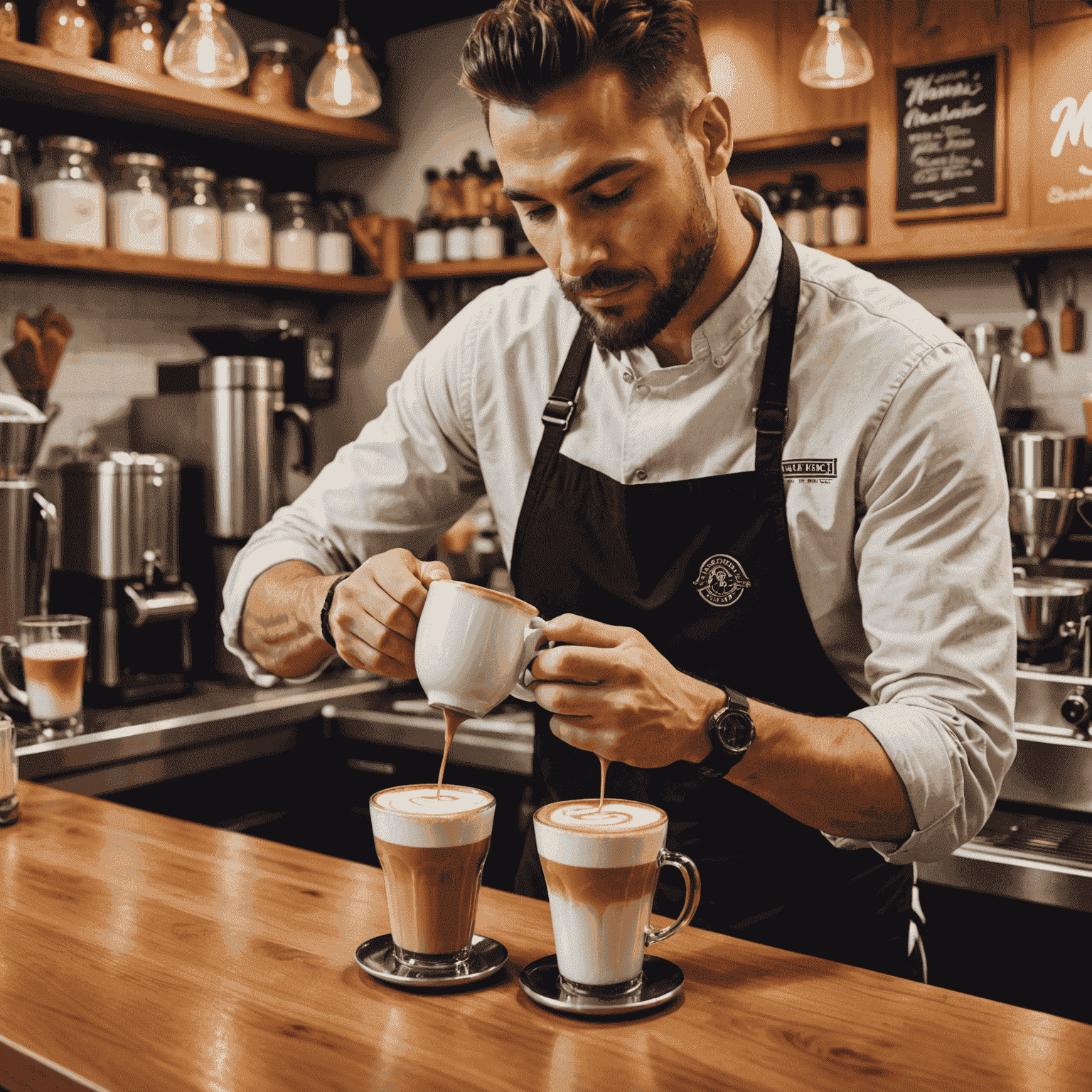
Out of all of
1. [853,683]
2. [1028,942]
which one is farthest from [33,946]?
[1028,942]

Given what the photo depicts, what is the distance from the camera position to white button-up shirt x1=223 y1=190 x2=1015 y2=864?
3.89ft

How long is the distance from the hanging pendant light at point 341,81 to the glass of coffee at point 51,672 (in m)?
1.31

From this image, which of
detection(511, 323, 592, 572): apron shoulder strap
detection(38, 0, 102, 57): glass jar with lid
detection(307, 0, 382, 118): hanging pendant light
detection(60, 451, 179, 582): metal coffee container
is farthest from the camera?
detection(38, 0, 102, 57): glass jar with lid

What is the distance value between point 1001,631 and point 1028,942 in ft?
3.96

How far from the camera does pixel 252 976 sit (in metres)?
1.01

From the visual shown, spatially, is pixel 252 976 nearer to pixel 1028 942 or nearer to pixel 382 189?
pixel 1028 942

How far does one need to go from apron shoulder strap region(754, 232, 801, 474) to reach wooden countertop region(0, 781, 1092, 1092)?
551 millimetres

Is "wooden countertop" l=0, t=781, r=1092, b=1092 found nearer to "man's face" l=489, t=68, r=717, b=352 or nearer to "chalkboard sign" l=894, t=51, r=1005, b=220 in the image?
"man's face" l=489, t=68, r=717, b=352

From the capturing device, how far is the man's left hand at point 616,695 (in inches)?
38.6

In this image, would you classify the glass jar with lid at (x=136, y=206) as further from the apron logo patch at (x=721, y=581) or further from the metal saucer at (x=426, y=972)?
the metal saucer at (x=426, y=972)

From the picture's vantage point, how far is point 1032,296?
2877 millimetres

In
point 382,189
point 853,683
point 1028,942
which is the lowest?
point 1028,942

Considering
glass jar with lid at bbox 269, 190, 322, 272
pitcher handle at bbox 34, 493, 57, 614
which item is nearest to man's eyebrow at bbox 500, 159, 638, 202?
pitcher handle at bbox 34, 493, 57, 614

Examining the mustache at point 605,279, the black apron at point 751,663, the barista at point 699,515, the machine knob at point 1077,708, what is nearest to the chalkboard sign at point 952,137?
the machine knob at point 1077,708
